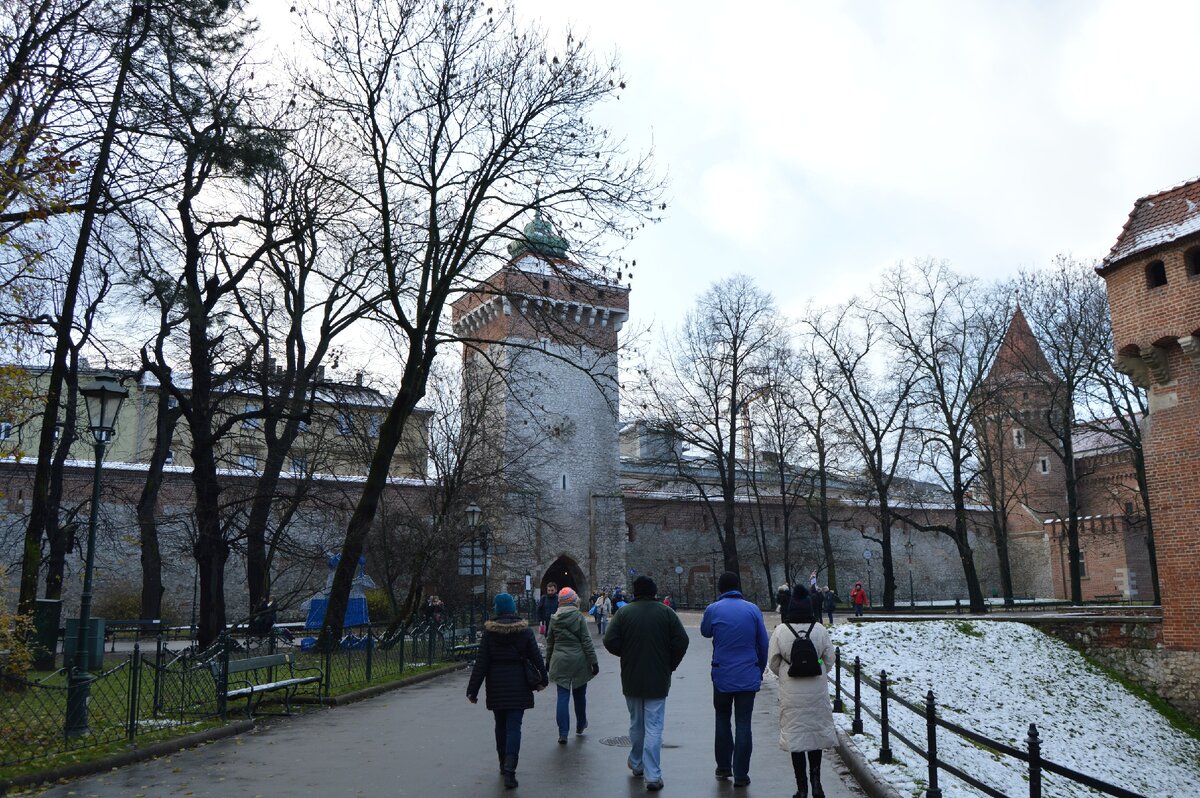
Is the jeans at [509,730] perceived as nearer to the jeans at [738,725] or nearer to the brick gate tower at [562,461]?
the jeans at [738,725]

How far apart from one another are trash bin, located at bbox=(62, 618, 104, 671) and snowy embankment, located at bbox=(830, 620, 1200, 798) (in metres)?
8.51

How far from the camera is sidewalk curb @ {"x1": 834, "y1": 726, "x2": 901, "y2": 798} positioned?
7.43 m

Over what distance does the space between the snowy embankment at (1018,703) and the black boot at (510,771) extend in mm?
5094

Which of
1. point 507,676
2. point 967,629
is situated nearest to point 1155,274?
point 967,629

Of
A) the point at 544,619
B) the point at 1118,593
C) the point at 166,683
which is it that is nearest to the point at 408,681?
the point at 166,683

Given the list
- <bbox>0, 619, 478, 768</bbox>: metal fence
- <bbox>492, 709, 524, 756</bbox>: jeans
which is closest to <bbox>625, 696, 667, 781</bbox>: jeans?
<bbox>492, 709, 524, 756</bbox>: jeans

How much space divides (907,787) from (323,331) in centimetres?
1711

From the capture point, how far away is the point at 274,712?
38.7 feet

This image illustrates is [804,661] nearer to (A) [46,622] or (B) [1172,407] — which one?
(A) [46,622]

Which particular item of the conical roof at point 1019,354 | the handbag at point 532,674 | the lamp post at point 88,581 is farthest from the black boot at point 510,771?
the conical roof at point 1019,354

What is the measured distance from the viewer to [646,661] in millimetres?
7680

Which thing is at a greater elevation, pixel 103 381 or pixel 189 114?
pixel 189 114

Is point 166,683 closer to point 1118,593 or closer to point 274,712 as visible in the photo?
point 274,712

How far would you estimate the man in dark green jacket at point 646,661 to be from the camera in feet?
24.9
